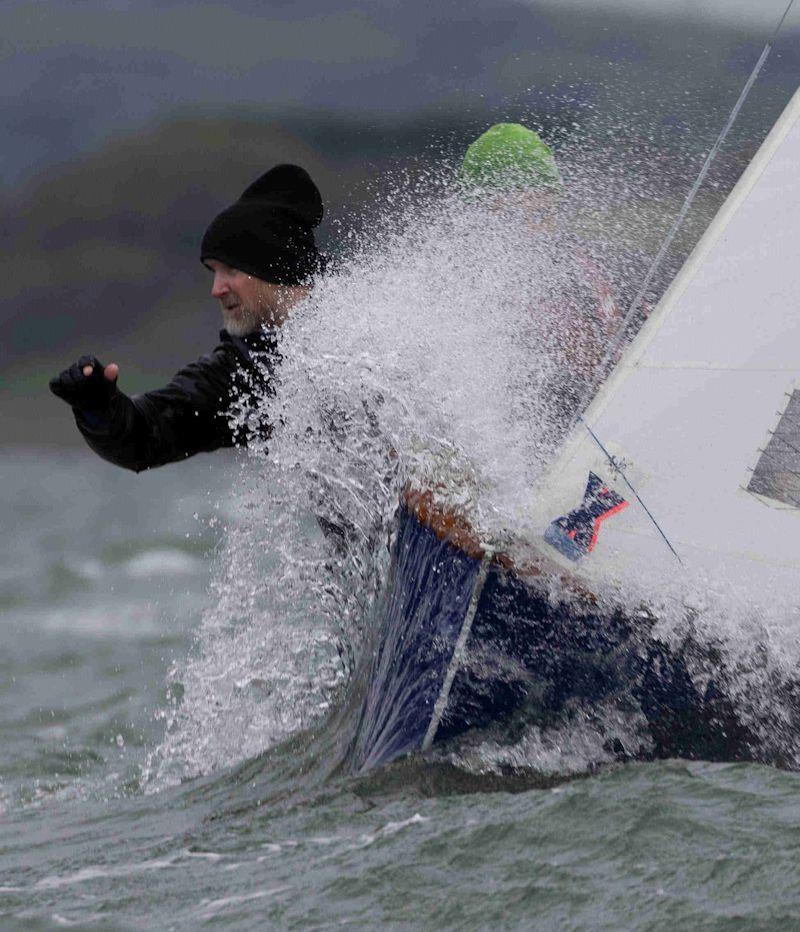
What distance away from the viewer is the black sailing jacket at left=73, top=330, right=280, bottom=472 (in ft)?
12.4

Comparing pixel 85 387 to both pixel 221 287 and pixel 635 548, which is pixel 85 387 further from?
pixel 635 548

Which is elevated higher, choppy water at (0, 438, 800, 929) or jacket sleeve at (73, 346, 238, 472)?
jacket sleeve at (73, 346, 238, 472)

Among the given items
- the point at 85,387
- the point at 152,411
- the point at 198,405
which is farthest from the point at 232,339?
the point at 85,387

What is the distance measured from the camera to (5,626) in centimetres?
741

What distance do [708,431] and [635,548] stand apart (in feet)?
1.29

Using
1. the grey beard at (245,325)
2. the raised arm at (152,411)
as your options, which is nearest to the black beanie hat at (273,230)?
the grey beard at (245,325)

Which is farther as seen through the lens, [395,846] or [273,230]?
[273,230]

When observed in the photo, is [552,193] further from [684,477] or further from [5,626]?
[5,626]

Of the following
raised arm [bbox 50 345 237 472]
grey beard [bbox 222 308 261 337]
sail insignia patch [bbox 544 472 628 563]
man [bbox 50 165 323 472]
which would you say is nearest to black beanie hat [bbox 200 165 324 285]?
man [bbox 50 165 323 472]

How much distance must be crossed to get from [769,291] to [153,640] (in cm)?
391

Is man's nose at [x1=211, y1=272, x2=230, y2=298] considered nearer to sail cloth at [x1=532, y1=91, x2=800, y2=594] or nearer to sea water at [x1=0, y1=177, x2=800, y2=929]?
sea water at [x1=0, y1=177, x2=800, y2=929]

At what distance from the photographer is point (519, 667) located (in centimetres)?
335

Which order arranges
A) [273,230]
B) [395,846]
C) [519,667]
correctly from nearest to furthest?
[395,846] → [519,667] → [273,230]

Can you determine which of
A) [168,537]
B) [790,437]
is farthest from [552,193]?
[168,537]
